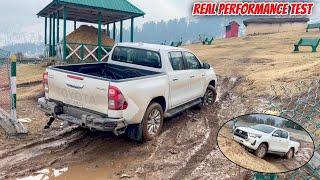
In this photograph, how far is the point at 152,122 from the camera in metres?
7.55

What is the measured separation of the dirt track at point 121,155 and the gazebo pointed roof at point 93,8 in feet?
37.7

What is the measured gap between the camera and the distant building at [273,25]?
54.3 metres

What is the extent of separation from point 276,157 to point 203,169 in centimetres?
337

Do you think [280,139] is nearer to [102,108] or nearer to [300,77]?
[102,108]

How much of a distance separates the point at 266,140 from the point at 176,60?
6.26 meters

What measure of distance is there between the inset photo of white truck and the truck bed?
219 inches

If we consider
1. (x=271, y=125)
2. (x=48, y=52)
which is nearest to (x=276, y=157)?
(x=271, y=125)

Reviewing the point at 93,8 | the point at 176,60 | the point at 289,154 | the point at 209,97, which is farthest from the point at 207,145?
the point at 93,8

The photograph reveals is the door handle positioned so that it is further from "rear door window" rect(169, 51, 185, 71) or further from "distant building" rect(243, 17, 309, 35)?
"distant building" rect(243, 17, 309, 35)

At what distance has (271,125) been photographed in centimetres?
266

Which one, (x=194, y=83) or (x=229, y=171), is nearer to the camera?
(x=229, y=171)

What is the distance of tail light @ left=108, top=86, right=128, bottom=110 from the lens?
633 cm

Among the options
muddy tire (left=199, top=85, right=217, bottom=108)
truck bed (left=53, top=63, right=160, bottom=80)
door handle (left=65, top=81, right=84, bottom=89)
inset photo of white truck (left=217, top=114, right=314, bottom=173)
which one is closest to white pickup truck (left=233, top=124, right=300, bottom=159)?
inset photo of white truck (left=217, top=114, right=314, bottom=173)

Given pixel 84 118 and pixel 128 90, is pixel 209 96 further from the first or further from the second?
pixel 84 118
